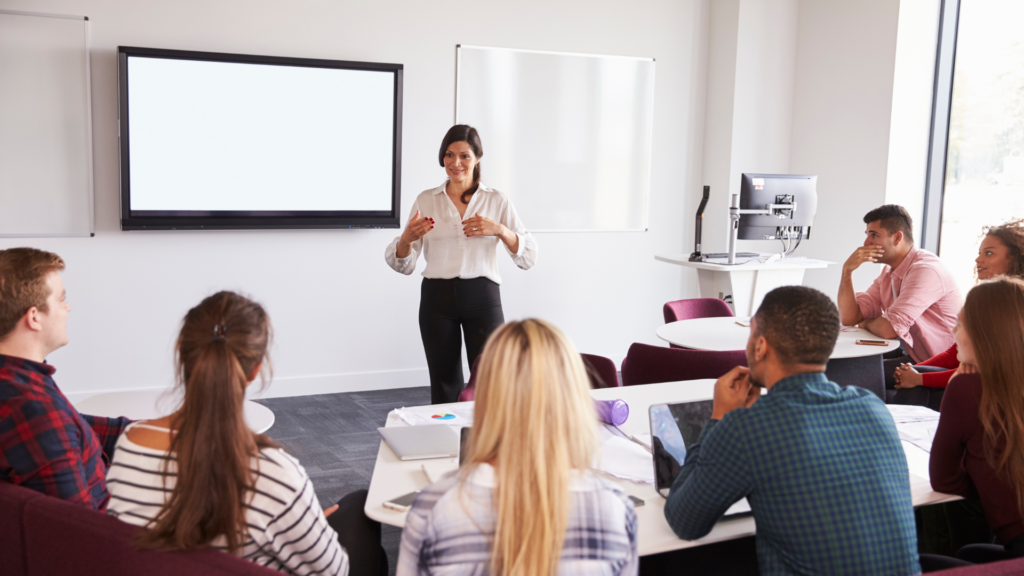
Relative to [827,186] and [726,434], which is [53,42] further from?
[827,186]

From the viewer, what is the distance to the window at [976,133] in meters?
4.72

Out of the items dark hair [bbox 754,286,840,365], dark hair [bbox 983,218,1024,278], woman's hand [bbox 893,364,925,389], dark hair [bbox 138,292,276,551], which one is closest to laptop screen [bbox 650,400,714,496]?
dark hair [bbox 754,286,840,365]

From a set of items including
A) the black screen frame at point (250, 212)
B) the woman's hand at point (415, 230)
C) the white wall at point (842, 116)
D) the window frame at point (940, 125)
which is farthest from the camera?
the white wall at point (842, 116)

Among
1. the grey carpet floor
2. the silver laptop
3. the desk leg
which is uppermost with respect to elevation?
the desk leg

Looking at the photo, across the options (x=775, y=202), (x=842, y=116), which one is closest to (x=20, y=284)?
(x=775, y=202)

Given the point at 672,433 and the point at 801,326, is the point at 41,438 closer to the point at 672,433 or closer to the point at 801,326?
the point at 672,433

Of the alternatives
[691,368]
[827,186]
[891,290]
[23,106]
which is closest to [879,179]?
[827,186]

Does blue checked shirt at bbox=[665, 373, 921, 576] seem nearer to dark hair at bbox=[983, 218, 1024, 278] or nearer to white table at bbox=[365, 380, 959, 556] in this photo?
white table at bbox=[365, 380, 959, 556]

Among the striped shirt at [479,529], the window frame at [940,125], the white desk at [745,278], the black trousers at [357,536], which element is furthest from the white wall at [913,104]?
the striped shirt at [479,529]

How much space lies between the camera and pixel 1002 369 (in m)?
1.79

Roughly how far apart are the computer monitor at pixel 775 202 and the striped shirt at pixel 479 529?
144 inches

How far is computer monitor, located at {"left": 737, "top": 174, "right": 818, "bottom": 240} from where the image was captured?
4.64 meters

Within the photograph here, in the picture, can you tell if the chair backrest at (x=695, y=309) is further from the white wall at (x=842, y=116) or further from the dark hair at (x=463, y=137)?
the white wall at (x=842, y=116)

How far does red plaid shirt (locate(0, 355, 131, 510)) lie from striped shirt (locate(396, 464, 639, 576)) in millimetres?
842
